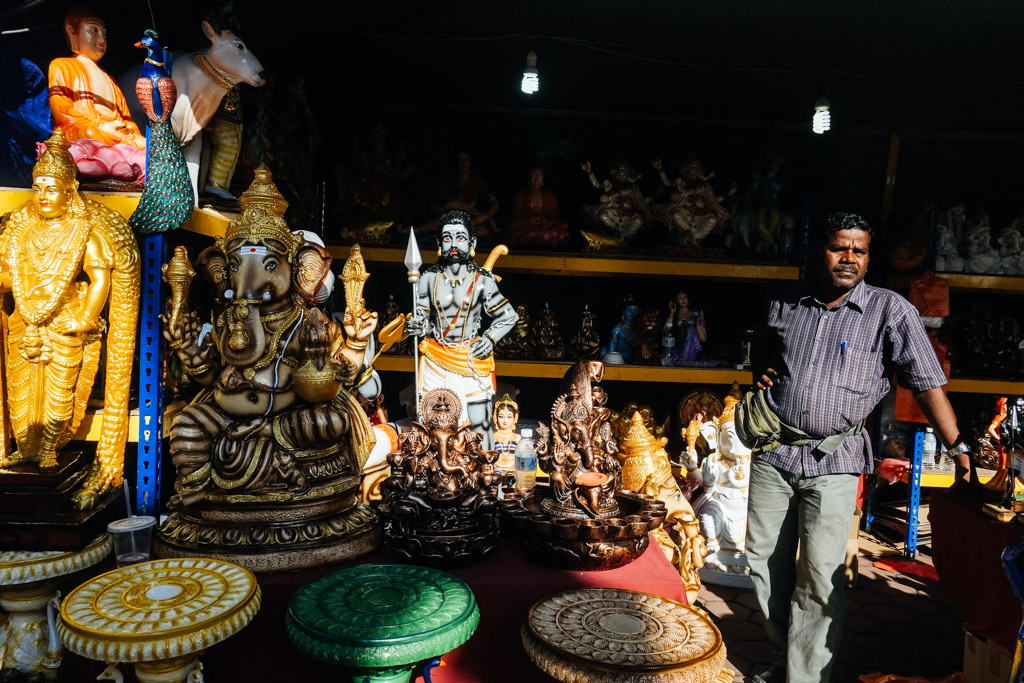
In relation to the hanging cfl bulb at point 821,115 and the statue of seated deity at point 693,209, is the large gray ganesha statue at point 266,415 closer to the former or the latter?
the statue of seated deity at point 693,209

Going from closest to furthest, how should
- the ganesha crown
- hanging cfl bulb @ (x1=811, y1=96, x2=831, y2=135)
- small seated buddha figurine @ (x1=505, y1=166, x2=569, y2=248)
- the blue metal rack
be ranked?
1. the ganesha crown
2. the blue metal rack
3. hanging cfl bulb @ (x1=811, y1=96, x2=831, y2=135)
4. small seated buddha figurine @ (x1=505, y1=166, x2=569, y2=248)

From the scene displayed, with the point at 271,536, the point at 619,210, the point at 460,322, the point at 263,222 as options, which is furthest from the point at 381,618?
the point at 619,210

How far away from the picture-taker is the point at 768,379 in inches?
118

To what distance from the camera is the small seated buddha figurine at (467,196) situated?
5629 millimetres

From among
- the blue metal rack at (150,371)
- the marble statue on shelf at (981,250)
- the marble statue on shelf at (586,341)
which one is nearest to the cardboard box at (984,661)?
the marble statue on shelf at (586,341)

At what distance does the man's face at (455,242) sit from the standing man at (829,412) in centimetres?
199

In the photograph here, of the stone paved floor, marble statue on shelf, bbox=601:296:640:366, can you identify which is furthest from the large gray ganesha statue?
marble statue on shelf, bbox=601:296:640:366

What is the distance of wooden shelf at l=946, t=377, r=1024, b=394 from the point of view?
5.37 metres

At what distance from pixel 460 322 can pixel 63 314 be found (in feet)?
6.89

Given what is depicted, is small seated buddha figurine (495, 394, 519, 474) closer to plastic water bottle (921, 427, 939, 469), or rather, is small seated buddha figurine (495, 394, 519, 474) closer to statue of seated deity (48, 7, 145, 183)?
statue of seated deity (48, 7, 145, 183)

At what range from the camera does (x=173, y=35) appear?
4258 mm

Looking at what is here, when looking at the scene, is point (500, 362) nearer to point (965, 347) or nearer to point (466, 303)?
point (466, 303)

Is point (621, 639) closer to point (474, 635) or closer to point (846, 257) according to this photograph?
point (474, 635)

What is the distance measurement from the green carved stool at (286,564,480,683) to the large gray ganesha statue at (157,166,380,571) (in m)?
0.39
